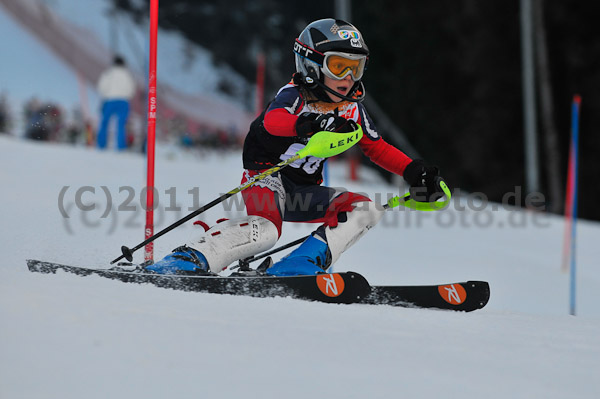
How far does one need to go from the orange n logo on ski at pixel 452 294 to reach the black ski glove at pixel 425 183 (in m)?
0.59

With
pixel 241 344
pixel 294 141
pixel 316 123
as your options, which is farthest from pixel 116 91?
pixel 241 344

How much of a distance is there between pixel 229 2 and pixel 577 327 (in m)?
31.7

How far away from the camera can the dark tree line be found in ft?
61.0

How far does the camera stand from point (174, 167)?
13.1 meters

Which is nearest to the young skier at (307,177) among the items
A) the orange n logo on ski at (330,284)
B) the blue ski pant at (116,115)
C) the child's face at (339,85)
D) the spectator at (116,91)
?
the child's face at (339,85)

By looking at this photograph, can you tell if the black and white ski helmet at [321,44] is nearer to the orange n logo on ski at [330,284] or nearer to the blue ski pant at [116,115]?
the orange n logo on ski at [330,284]

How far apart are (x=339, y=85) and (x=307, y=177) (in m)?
0.60

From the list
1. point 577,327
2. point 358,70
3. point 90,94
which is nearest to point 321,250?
point 358,70

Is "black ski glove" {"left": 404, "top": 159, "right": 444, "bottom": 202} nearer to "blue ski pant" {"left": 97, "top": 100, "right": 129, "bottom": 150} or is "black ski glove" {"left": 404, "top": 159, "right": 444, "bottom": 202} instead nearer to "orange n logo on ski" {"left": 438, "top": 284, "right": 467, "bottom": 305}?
"orange n logo on ski" {"left": 438, "top": 284, "right": 467, "bottom": 305}

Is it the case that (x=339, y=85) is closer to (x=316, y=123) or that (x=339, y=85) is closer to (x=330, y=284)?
(x=316, y=123)

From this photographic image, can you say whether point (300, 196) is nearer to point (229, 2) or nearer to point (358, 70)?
point (358, 70)

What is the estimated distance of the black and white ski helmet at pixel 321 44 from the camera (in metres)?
4.28

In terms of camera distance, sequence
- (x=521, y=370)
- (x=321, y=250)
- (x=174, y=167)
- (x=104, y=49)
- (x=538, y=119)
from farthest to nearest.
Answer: (x=104, y=49)
(x=538, y=119)
(x=174, y=167)
(x=321, y=250)
(x=521, y=370)

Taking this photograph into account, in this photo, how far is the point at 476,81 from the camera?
21.6m
